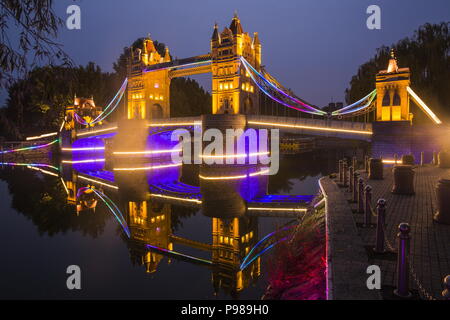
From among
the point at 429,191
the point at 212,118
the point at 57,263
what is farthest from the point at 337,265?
the point at 212,118

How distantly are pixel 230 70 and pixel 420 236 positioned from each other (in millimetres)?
25790

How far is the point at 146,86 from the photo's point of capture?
38.6m

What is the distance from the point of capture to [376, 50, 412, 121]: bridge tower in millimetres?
21391

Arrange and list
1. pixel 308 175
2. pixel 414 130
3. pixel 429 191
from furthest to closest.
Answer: pixel 308 175 < pixel 414 130 < pixel 429 191

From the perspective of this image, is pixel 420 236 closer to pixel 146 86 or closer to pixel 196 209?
pixel 196 209

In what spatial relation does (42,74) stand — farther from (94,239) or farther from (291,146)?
(291,146)

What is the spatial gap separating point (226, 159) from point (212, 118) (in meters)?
3.49

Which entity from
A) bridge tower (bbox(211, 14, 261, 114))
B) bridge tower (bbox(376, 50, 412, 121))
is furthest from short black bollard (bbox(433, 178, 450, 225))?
bridge tower (bbox(211, 14, 261, 114))

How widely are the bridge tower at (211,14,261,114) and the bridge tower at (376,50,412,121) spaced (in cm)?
1211

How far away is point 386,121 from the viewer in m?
21.4

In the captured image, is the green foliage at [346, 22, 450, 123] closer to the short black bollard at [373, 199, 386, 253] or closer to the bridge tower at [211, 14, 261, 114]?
the bridge tower at [211, 14, 261, 114]

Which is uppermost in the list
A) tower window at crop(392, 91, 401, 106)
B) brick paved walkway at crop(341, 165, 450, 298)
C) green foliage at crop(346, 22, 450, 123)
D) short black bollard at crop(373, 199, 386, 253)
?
green foliage at crop(346, 22, 450, 123)

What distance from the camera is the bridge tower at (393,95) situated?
2139cm

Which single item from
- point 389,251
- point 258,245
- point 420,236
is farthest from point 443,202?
point 258,245
